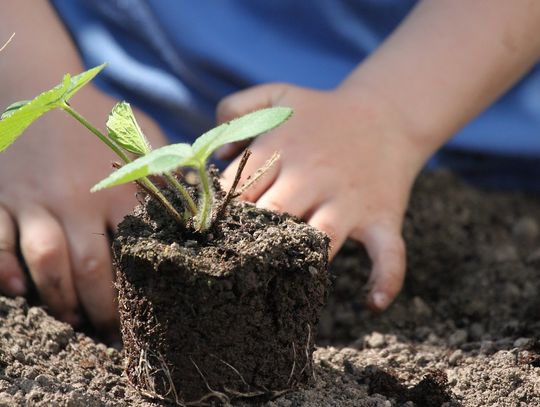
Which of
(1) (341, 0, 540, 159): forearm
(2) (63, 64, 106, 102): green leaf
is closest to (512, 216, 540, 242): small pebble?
(1) (341, 0, 540, 159): forearm

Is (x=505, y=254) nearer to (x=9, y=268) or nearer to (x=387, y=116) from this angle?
(x=387, y=116)

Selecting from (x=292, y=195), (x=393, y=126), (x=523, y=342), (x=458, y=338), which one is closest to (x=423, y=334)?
(x=458, y=338)

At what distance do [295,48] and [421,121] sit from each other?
0.39 meters

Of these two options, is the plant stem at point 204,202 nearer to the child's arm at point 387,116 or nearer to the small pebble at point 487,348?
the child's arm at point 387,116

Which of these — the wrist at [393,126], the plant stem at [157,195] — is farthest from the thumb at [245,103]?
the plant stem at [157,195]

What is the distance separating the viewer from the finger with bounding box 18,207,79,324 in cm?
139

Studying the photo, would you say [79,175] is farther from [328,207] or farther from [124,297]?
[124,297]

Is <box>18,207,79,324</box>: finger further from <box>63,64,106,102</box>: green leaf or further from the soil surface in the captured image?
<box>63,64,106,102</box>: green leaf

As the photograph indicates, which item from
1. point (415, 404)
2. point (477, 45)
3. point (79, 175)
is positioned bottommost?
point (415, 404)

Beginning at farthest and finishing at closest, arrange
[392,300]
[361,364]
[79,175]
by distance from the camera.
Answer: [79,175] < [392,300] < [361,364]

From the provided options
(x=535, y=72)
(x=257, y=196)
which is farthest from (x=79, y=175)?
(x=535, y=72)

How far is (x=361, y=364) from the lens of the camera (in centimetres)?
119

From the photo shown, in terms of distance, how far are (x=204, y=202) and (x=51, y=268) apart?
0.54 meters

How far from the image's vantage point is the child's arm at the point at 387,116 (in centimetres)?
149
